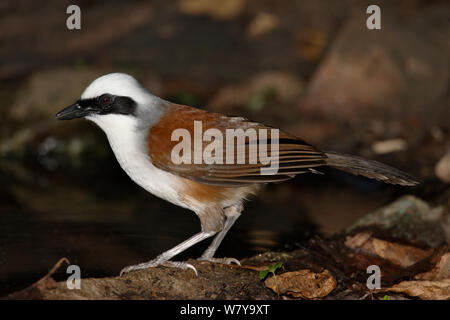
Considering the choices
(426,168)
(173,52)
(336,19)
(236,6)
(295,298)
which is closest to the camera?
(295,298)

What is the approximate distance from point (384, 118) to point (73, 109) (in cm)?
643

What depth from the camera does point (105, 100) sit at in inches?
185

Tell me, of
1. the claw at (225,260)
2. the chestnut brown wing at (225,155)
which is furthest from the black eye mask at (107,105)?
the claw at (225,260)

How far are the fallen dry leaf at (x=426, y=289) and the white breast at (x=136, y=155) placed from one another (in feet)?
5.45

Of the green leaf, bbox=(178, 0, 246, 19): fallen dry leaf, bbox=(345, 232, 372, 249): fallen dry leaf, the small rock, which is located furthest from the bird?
bbox=(178, 0, 246, 19): fallen dry leaf

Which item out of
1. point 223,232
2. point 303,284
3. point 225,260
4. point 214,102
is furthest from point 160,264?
point 214,102

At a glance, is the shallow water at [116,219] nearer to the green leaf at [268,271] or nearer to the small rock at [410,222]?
the small rock at [410,222]

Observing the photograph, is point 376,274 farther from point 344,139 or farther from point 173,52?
point 173,52

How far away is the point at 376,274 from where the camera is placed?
479cm

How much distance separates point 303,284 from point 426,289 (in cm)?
81

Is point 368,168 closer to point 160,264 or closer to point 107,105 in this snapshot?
point 160,264

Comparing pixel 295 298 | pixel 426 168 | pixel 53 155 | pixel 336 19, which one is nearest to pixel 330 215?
pixel 426 168

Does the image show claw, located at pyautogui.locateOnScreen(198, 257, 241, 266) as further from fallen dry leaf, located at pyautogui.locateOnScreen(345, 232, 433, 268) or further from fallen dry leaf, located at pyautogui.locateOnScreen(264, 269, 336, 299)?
fallen dry leaf, located at pyautogui.locateOnScreen(345, 232, 433, 268)

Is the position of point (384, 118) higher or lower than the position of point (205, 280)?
higher
